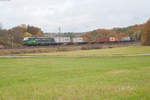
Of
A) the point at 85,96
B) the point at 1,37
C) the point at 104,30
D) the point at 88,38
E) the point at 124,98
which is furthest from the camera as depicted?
the point at 104,30

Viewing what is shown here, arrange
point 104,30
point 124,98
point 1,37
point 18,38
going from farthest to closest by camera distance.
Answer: point 104,30 → point 18,38 → point 1,37 → point 124,98

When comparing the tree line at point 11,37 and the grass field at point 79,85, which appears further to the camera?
the tree line at point 11,37

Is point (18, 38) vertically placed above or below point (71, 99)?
above

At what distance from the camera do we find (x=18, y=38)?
207 ft

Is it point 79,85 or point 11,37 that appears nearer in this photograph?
point 79,85

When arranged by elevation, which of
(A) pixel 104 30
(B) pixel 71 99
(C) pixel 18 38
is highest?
(A) pixel 104 30

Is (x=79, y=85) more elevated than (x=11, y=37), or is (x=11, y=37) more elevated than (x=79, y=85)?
(x=11, y=37)

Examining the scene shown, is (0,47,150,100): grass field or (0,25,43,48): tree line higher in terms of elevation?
(0,25,43,48): tree line

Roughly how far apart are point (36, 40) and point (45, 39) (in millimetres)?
3908

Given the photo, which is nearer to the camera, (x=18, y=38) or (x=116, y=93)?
(x=116, y=93)

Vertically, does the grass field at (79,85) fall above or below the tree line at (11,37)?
below

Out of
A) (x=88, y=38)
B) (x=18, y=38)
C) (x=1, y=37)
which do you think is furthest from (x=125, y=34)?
(x=1, y=37)

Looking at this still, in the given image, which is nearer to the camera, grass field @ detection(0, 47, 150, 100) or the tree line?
grass field @ detection(0, 47, 150, 100)

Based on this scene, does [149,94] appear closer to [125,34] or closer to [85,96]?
[85,96]
